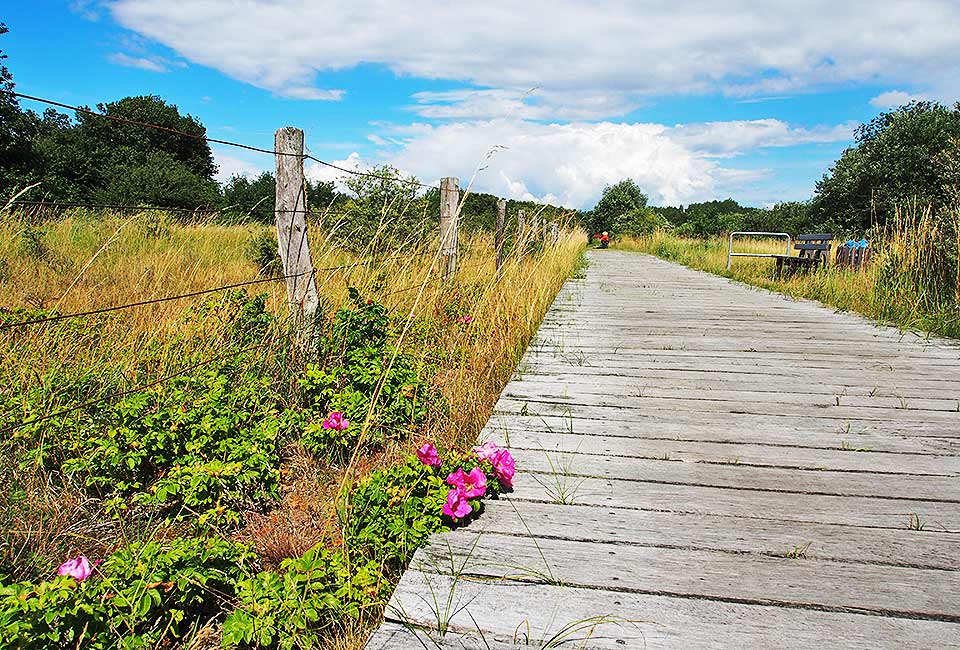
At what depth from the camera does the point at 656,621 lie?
125 centimetres

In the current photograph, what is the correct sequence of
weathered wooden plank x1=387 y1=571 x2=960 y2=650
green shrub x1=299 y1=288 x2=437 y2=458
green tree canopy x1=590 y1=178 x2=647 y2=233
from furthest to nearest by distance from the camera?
green tree canopy x1=590 y1=178 x2=647 y2=233
green shrub x1=299 y1=288 x2=437 y2=458
weathered wooden plank x1=387 y1=571 x2=960 y2=650

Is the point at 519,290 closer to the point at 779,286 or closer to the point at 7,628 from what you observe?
the point at 7,628

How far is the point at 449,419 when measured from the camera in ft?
8.89

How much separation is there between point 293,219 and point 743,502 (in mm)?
2323

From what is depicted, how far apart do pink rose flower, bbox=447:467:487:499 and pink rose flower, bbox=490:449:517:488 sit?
3.6 inches

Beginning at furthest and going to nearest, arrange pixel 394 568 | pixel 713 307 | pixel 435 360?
pixel 713 307 → pixel 435 360 → pixel 394 568

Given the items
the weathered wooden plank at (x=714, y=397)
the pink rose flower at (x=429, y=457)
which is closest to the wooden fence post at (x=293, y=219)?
the weathered wooden plank at (x=714, y=397)

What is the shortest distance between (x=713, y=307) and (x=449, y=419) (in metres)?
4.11

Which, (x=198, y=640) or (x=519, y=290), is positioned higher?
(x=519, y=290)

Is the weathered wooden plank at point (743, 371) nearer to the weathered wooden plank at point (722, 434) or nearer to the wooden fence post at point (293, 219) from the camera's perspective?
the weathered wooden plank at point (722, 434)

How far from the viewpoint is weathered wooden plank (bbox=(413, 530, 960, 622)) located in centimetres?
131

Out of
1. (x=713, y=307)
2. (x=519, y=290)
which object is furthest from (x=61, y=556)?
(x=713, y=307)

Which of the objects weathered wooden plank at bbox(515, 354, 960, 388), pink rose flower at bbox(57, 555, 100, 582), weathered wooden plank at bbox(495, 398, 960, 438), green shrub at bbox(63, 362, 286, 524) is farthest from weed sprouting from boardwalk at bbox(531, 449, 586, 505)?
pink rose flower at bbox(57, 555, 100, 582)

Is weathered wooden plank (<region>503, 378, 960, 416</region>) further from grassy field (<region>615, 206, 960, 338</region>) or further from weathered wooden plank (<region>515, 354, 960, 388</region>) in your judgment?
grassy field (<region>615, 206, 960, 338</region>)
